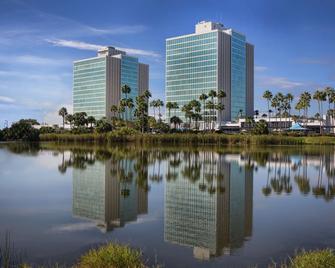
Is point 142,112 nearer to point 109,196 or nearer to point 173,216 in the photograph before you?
point 109,196

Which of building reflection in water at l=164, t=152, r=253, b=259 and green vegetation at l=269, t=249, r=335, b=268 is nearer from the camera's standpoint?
green vegetation at l=269, t=249, r=335, b=268

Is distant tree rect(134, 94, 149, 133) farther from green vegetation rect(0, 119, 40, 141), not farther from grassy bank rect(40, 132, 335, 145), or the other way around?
green vegetation rect(0, 119, 40, 141)

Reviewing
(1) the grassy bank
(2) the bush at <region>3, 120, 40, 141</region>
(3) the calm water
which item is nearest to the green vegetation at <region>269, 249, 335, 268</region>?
(3) the calm water

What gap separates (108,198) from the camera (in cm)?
2525

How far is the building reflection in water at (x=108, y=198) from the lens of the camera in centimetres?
1995

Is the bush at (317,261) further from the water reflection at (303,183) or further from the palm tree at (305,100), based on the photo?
the palm tree at (305,100)

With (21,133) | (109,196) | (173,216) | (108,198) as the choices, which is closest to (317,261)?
(173,216)

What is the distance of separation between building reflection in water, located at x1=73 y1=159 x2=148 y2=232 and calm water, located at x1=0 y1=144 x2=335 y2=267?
50 mm

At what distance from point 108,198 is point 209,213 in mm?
6976

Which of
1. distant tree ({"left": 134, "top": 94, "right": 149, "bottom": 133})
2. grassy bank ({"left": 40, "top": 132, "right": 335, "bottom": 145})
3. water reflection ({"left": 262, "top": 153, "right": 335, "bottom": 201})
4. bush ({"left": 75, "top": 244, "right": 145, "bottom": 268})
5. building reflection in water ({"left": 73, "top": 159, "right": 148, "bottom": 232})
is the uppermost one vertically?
distant tree ({"left": 134, "top": 94, "right": 149, "bottom": 133})

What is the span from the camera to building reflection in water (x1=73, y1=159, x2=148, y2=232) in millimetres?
19953

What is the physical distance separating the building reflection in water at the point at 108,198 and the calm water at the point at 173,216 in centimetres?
5

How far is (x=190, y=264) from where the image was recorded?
12.9 m

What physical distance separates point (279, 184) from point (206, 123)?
15754cm
